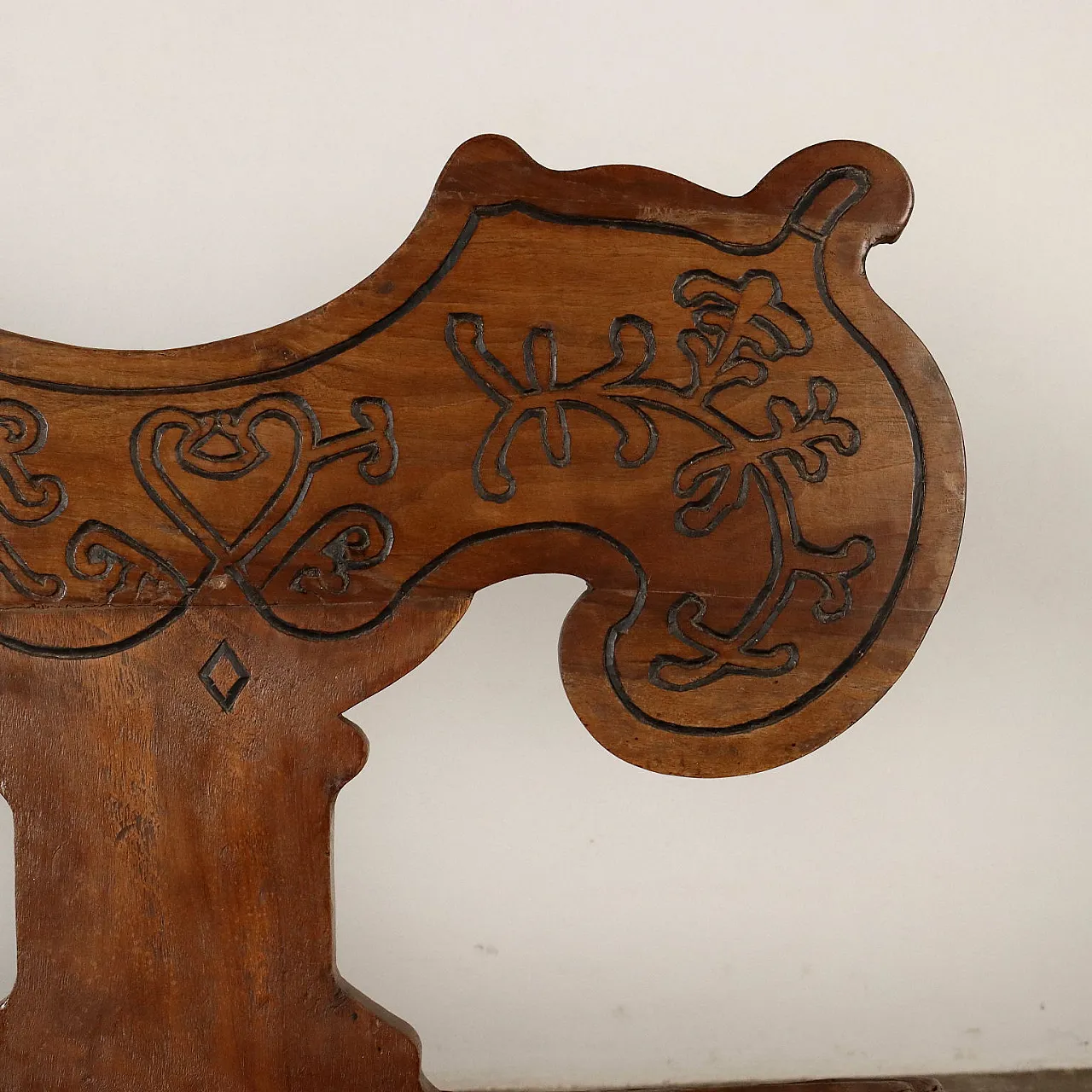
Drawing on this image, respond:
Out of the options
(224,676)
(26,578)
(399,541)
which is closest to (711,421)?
(399,541)

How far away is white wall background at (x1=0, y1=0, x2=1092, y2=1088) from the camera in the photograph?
1166 millimetres

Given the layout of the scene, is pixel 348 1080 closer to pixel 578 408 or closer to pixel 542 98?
pixel 578 408

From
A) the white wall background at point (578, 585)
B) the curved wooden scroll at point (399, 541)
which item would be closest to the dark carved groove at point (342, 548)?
the curved wooden scroll at point (399, 541)

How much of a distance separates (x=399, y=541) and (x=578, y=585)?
447 millimetres

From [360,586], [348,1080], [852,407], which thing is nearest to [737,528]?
[852,407]

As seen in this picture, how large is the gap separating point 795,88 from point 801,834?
0.80 metres

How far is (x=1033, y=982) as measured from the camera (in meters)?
1.24

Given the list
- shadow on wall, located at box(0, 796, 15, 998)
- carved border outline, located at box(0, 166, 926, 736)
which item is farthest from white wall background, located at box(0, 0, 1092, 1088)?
carved border outline, located at box(0, 166, 926, 736)

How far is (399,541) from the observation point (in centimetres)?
77

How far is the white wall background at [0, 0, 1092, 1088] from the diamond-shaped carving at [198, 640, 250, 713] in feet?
1.45

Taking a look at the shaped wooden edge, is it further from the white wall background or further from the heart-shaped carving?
the white wall background

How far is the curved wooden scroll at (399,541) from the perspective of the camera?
0.75m

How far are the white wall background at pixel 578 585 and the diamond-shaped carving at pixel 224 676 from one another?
1.45 ft

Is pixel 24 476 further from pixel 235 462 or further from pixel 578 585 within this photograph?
pixel 578 585
